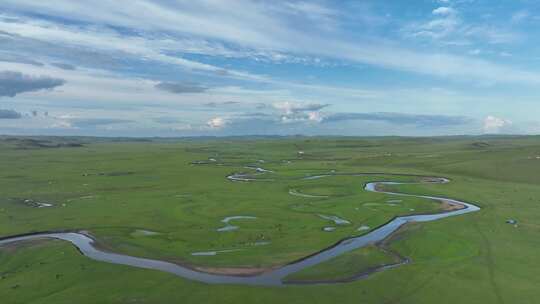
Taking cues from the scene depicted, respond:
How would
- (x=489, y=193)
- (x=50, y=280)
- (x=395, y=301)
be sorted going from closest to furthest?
(x=395, y=301) → (x=50, y=280) → (x=489, y=193)

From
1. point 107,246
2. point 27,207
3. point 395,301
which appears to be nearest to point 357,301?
point 395,301

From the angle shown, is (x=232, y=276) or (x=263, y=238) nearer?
(x=232, y=276)

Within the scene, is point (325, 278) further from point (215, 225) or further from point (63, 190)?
point (63, 190)

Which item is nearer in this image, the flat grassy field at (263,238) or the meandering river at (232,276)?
the flat grassy field at (263,238)

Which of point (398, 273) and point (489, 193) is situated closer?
point (398, 273)

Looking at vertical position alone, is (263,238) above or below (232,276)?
above

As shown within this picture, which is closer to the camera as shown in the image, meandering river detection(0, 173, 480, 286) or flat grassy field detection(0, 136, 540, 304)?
flat grassy field detection(0, 136, 540, 304)

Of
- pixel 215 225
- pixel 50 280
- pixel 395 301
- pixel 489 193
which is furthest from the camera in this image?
pixel 489 193

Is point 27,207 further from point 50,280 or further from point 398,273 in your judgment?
point 398,273

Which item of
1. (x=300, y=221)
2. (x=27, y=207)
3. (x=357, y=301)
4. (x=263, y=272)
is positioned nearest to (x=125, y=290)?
(x=263, y=272)
